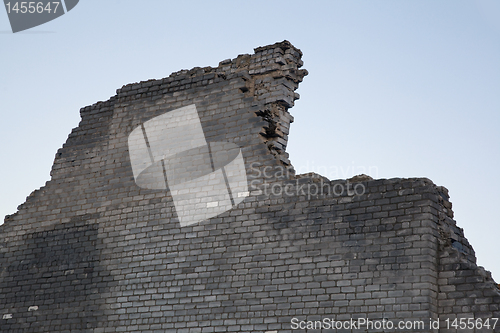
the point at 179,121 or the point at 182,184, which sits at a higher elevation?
the point at 179,121

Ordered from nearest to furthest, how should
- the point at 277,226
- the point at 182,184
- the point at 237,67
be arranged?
the point at 277,226 → the point at 182,184 → the point at 237,67

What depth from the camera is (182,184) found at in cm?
927

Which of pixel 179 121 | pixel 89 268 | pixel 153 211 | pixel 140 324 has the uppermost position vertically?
pixel 179 121

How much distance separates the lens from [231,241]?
8586 millimetres

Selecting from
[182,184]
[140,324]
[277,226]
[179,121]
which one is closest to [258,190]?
[277,226]

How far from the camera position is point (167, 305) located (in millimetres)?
8703

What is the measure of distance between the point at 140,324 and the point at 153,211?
62.0 inches

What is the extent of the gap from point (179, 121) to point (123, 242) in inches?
76.0

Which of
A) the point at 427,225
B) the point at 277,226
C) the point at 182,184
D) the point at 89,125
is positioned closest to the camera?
the point at 427,225

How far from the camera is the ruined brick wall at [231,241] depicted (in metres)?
7.43

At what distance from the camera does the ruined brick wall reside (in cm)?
743

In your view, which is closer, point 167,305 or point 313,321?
point 313,321

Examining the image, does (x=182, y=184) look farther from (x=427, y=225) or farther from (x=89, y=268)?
(x=427, y=225)

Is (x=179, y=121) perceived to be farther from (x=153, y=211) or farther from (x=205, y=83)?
(x=153, y=211)
